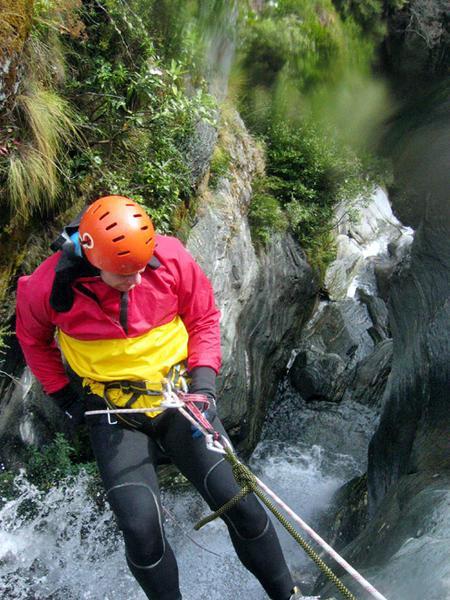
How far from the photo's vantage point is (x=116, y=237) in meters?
2.83

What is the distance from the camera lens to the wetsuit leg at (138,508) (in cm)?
296

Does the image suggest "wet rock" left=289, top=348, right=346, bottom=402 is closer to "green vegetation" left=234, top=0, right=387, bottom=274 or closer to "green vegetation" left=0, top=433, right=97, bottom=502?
"green vegetation" left=234, top=0, right=387, bottom=274

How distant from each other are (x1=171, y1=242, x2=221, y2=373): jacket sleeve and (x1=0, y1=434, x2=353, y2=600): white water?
2005mm

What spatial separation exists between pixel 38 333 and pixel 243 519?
166 centimetres

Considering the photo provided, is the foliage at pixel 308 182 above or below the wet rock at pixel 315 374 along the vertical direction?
above

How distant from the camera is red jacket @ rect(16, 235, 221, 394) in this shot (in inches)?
122

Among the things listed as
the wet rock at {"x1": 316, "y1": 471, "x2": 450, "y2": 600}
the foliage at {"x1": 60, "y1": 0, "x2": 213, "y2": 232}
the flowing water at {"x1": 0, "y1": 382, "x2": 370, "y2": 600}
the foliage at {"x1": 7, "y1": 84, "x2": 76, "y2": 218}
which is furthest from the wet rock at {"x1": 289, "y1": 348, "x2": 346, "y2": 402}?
the foliage at {"x1": 7, "y1": 84, "x2": 76, "y2": 218}

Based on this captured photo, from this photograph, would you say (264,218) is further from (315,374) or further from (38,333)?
(38,333)

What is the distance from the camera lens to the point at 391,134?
12.6m

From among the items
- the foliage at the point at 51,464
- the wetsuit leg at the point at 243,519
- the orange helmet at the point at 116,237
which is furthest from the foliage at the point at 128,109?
the wetsuit leg at the point at 243,519

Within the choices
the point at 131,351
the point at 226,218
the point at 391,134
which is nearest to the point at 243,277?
the point at 226,218

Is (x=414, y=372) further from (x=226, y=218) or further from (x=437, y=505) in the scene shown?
(x=226, y=218)

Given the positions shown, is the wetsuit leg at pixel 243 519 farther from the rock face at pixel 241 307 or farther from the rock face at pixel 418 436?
the rock face at pixel 241 307

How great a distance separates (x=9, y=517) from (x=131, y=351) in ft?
10.3
